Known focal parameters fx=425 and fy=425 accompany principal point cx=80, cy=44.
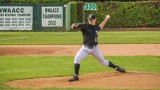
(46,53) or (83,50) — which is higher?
(83,50)

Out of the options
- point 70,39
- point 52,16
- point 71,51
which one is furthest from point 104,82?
point 52,16

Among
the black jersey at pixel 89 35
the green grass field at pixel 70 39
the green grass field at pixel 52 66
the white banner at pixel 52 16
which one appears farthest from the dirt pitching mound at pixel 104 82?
the white banner at pixel 52 16

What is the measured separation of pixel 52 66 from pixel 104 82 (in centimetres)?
425

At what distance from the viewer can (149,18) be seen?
42844 millimetres

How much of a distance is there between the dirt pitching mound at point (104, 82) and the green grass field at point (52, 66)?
71 centimetres

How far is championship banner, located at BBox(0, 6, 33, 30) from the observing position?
3934cm

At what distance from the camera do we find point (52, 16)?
1550 inches

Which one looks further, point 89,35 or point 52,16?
point 52,16

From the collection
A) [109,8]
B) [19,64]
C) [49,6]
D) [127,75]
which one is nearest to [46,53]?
[19,64]

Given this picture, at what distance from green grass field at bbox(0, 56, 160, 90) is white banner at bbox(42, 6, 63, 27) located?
21343mm

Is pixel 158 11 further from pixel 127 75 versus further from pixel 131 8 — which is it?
pixel 127 75

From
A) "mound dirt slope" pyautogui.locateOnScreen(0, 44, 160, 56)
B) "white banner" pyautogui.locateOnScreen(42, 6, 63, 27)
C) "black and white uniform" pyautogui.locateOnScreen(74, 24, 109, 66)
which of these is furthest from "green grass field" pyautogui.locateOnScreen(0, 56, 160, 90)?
"white banner" pyautogui.locateOnScreen(42, 6, 63, 27)

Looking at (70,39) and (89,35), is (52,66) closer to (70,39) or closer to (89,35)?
(89,35)

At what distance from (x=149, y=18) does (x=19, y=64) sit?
94.4 feet
